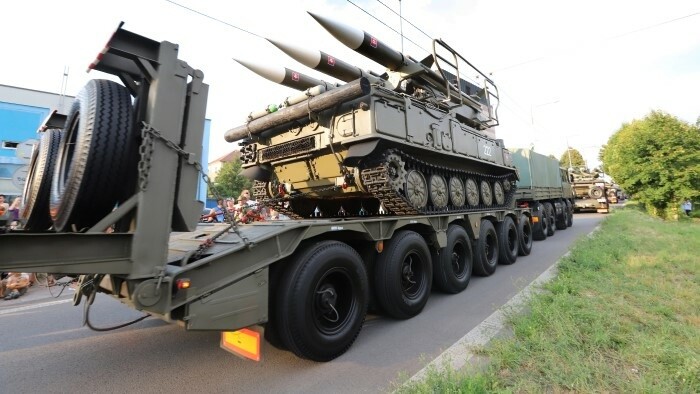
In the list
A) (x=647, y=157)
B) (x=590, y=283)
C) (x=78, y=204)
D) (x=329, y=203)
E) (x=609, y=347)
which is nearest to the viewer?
(x=78, y=204)

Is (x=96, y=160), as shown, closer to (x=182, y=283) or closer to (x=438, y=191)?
(x=182, y=283)

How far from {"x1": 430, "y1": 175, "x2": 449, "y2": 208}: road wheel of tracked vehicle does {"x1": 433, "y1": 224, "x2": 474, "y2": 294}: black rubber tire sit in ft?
1.85

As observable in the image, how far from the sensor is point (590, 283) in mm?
5137

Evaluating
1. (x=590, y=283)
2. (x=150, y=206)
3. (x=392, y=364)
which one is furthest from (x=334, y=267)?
(x=590, y=283)

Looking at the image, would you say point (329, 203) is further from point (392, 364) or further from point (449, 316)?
point (392, 364)

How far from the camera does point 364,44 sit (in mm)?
6352

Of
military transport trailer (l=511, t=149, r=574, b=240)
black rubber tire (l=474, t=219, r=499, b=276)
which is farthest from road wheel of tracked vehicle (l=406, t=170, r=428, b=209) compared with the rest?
military transport trailer (l=511, t=149, r=574, b=240)

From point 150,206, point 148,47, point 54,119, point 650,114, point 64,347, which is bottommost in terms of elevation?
point 64,347

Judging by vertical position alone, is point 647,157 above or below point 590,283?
above

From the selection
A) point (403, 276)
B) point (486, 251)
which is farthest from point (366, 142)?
point (486, 251)

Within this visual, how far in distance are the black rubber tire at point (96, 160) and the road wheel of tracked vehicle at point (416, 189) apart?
4014mm

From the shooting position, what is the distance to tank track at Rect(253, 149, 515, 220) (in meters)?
5.20

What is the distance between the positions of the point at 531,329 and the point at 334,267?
1956 mm

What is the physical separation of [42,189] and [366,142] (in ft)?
11.6
